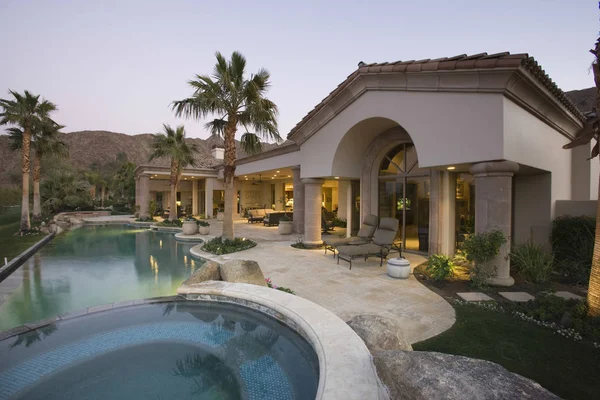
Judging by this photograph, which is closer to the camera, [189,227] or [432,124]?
[432,124]

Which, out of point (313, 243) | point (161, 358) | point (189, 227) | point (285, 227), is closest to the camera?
point (161, 358)

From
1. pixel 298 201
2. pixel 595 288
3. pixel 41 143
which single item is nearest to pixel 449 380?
pixel 595 288

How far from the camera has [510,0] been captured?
10094 millimetres

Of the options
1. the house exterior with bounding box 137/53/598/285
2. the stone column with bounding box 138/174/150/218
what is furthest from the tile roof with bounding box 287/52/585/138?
the stone column with bounding box 138/174/150/218

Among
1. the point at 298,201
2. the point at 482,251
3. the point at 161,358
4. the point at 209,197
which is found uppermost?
the point at 209,197

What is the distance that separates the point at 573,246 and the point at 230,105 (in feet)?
40.0

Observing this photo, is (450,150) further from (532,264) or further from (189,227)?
(189,227)

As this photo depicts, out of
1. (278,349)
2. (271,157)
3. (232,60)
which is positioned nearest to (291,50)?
(271,157)

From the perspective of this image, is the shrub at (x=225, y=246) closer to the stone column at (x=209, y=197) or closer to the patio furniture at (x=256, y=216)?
the patio furniture at (x=256, y=216)

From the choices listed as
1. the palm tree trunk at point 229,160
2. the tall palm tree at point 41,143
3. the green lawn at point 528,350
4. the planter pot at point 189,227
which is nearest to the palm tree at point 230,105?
the palm tree trunk at point 229,160

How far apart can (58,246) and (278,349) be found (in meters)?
15.2

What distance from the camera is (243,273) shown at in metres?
6.29

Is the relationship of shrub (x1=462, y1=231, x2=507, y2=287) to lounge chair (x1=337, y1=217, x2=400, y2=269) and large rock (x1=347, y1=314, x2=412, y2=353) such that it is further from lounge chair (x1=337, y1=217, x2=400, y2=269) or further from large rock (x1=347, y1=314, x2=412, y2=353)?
large rock (x1=347, y1=314, x2=412, y2=353)

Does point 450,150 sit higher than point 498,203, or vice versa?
point 450,150
